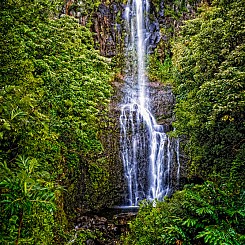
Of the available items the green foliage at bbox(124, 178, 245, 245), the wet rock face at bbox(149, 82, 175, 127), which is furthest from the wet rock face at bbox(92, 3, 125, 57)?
the green foliage at bbox(124, 178, 245, 245)

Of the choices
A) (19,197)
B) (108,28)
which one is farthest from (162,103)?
(19,197)

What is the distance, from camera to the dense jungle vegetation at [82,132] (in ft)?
10.5

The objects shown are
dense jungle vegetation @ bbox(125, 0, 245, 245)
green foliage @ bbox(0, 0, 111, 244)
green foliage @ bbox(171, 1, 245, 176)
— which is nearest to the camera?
green foliage @ bbox(0, 0, 111, 244)

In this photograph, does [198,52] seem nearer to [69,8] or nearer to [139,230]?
[139,230]

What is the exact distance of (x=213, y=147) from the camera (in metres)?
6.26

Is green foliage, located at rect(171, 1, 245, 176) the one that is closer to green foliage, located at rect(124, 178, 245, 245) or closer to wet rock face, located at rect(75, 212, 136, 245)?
green foliage, located at rect(124, 178, 245, 245)

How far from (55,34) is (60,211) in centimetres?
482

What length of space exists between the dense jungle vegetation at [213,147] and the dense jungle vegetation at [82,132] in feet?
→ 0.06

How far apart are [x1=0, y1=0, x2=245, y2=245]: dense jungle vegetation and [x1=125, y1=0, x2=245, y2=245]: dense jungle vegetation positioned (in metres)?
0.02

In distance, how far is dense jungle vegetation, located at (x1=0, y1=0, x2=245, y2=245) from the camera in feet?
10.5

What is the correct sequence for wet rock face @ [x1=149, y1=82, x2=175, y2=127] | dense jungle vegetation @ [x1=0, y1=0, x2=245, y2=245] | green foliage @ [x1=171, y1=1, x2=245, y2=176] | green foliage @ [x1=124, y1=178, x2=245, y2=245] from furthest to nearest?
wet rock face @ [x1=149, y1=82, x2=175, y2=127] → green foliage @ [x1=171, y1=1, x2=245, y2=176] → dense jungle vegetation @ [x1=0, y1=0, x2=245, y2=245] → green foliage @ [x1=124, y1=178, x2=245, y2=245]

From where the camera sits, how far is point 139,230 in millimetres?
4688

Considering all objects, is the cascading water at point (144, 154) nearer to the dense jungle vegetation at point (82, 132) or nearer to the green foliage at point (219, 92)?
the dense jungle vegetation at point (82, 132)

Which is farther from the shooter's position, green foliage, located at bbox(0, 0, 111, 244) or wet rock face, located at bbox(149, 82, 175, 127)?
wet rock face, located at bbox(149, 82, 175, 127)
